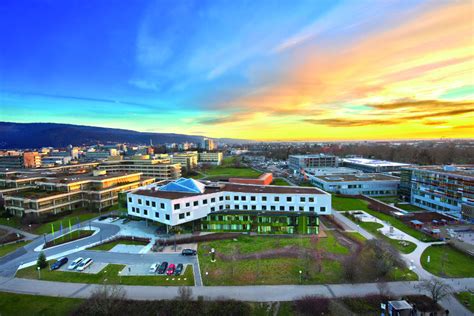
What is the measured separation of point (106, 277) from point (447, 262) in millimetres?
46106

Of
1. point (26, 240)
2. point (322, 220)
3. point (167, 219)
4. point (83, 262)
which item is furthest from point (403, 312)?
point (26, 240)

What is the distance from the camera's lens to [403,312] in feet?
72.4

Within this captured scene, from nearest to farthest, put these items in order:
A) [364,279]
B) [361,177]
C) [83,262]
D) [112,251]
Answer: [364,279] → [83,262] → [112,251] → [361,177]

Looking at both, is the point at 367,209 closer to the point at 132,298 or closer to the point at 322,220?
the point at 322,220

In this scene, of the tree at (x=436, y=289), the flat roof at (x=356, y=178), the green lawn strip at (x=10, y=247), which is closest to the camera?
the tree at (x=436, y=289)

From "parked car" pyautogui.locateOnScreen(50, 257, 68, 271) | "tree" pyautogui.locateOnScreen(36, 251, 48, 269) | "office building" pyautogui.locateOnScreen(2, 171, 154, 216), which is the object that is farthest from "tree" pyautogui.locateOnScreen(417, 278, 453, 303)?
"office building" pyautogui.locateOnScreen(2, 171, 154, 216)

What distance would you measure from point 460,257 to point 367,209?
25.0 metres

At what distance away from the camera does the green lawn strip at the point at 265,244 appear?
37562 mm

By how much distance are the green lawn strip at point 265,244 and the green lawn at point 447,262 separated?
418 inches

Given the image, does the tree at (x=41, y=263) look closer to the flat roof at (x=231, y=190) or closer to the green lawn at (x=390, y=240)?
the flat roof at (x=231, y=190)

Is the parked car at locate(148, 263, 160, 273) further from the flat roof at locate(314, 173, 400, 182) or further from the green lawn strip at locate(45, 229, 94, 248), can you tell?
A: the flat roof at locate(314, 173, 400, 182)

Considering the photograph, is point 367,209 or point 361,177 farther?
point 361,177

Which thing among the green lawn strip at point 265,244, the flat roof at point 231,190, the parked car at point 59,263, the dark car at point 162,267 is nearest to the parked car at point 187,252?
the green lawn strip at point 265,244

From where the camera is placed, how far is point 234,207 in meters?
50.6
